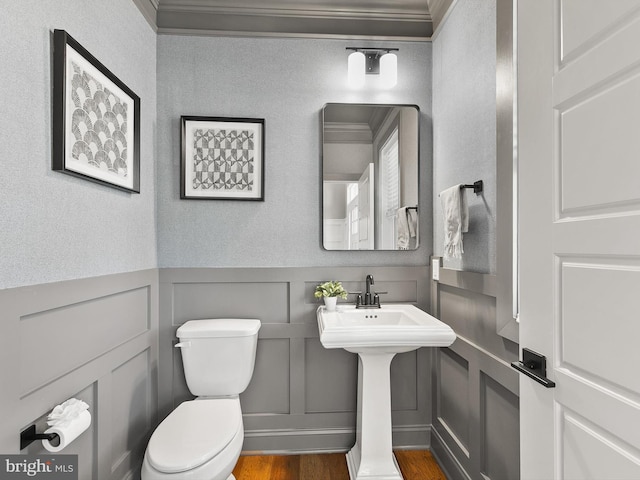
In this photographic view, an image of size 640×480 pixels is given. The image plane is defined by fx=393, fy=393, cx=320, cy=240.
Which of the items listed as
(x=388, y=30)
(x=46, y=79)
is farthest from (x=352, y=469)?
(x=388, y=30)

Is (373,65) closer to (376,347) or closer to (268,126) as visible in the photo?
(268,126)

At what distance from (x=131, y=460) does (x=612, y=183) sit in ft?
7.27

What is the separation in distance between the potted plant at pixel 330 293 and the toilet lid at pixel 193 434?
2.25 ft

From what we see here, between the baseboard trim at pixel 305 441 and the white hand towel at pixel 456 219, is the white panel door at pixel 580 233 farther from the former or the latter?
the baseboard trim at pixel 305 441

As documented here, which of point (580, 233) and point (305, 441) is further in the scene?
point (305, 441)

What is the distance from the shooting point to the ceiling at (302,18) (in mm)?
2242

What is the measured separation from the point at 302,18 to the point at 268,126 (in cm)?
66

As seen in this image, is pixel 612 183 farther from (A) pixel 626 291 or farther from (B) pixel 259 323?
(B) pixel 259 323

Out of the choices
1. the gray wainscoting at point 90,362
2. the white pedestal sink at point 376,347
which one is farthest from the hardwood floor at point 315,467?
the gray wainscoting at point 90,362

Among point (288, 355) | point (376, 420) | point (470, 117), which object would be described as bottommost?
point (376, 420)

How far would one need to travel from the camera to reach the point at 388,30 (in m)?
2.32

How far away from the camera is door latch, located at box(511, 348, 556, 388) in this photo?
990mm

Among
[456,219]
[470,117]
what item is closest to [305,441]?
[456,219]

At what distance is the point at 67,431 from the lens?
120 centimetres
